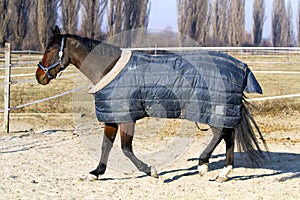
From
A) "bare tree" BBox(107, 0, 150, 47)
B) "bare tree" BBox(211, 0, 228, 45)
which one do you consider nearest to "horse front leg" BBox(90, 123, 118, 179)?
"bare tree" BBox(107, 0, 150, 47)

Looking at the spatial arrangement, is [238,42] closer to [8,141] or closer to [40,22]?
[40,22]

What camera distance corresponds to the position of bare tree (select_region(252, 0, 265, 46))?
36.6 m

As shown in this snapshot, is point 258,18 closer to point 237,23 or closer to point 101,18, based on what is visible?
point 237,23

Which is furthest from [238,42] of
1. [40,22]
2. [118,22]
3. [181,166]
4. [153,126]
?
[181,166]

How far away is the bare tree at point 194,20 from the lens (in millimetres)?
28031

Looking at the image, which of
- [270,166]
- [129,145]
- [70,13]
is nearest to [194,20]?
[70,13]

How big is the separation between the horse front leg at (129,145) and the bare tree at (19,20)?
24.2m

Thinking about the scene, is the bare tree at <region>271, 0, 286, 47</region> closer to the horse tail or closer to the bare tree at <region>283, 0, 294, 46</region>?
the bare tree at <region>283, 0, 294, 46</region>

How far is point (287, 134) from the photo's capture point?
686 centimetres

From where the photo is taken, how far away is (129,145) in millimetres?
4109

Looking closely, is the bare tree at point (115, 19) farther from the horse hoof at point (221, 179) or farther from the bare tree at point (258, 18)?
the horse hoof at point (221, 179)

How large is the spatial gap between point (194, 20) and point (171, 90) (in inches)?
978

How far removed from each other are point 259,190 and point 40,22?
24317 millimetres

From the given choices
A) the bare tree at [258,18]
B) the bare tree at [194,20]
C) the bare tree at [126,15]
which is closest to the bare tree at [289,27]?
the bare tree at [258,18]
